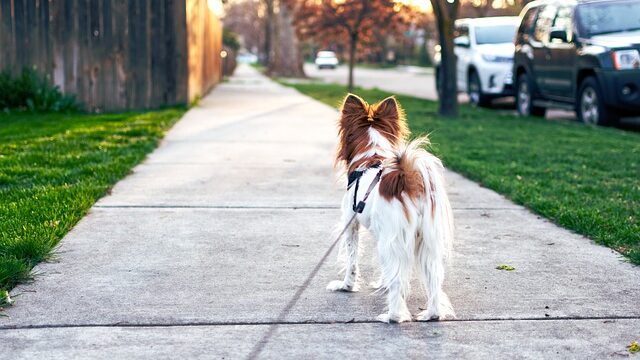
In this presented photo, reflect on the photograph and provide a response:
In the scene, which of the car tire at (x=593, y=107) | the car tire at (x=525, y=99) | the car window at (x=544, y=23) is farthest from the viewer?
the car tire at (x=525, y=99)

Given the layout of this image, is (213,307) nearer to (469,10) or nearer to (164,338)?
(164,338)

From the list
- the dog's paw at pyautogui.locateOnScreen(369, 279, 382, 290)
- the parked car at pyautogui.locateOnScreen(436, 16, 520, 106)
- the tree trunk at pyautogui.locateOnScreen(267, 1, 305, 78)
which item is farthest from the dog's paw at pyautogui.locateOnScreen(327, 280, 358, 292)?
the tree trunk at pyautogui.locateOnScreen(267, 1, 305, 78)

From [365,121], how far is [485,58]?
1483cm

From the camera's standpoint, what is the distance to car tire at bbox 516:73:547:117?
1634 centimetres

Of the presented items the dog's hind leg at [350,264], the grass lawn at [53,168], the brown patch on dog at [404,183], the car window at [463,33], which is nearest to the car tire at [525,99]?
the car window at [463,33]

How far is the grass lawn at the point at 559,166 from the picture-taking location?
6570 millimetres

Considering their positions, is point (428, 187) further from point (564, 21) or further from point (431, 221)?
point (564, 21)

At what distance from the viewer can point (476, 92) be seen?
1953 cm

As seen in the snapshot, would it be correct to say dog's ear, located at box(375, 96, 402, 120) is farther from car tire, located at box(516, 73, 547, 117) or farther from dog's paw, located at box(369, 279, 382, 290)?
car tire, located at box(516, 73, 547, 117)

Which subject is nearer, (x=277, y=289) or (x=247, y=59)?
(x=277, y=289)

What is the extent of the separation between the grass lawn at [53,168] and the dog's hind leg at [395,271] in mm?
1994

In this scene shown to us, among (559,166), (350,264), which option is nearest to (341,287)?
(350,264)

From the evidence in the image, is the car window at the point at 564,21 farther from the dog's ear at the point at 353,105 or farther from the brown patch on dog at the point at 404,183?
the brown patch on dog at the point at 404,183

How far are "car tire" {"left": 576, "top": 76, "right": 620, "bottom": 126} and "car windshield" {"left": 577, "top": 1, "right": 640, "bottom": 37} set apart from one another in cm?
84
